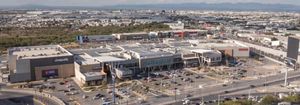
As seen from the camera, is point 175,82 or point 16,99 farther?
point 175,82

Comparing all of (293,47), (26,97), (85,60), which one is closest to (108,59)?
(85,60)

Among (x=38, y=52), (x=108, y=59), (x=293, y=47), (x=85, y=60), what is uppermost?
(x=293, y=47)

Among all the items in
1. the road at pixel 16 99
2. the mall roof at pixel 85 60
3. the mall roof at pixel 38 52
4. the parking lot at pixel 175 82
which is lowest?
the road at pixel 16 99

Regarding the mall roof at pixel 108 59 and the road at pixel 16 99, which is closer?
the road at pixel 16 99

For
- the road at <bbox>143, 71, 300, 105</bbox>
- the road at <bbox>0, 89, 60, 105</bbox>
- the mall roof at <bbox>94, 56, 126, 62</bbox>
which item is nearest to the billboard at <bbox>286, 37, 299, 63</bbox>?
the road at <bbox>143, 71, 300, 105</bbox>

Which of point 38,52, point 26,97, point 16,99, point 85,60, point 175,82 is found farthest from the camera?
point 38,52

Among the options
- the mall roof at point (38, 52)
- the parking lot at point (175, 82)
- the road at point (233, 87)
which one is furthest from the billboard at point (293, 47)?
the mall roof at point (38, 52)

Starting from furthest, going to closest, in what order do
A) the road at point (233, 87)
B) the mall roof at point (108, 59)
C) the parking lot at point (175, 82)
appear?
the mall roof at point (108, 59) → the parking lot at point (175, 82) → the road at point (233, 87)

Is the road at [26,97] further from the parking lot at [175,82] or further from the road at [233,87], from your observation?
the parking lot at [175,82]

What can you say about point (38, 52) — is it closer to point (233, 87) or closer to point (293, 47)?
point (233, 87)
